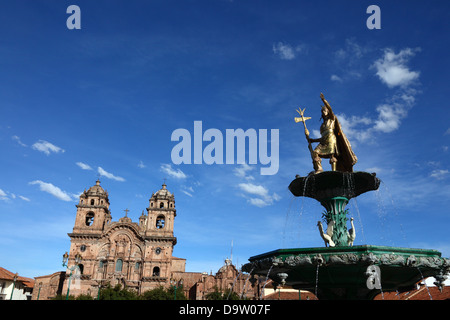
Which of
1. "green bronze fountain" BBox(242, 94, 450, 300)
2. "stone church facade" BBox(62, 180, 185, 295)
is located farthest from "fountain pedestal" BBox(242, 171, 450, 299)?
"stone church facade" BBox(62, 180, 185, 295)

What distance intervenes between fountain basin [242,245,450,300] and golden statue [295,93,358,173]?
3.22 m

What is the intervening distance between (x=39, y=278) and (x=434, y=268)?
52.9 meters

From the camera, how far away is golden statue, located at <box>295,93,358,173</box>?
976 cm

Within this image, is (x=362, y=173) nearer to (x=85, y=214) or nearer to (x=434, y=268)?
(x=434, y=268)

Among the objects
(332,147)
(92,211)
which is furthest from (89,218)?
(332,147)

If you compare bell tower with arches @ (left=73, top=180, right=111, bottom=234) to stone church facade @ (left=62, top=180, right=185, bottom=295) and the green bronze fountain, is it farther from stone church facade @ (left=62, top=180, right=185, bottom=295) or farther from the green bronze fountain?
the green bronze fountain

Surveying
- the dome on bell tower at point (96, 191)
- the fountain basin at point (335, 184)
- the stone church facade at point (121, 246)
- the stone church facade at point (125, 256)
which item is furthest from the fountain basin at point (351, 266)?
the dome on bell tower at point (96, 191)

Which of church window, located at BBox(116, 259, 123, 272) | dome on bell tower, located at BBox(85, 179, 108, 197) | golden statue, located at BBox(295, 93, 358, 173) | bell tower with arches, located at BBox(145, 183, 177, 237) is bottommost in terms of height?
golden statue, located at BBox(295, 93, 358, 173)

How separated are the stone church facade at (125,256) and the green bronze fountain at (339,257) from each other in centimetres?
3899

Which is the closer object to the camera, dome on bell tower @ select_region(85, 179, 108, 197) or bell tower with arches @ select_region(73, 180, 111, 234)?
bell tower with arches @ select_region(73, 180, 111, 234)

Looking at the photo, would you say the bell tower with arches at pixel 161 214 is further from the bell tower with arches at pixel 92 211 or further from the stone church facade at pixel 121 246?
the bell tower with arches at pixel 92 211

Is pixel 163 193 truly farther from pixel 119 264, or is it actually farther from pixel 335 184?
pixel 335 184

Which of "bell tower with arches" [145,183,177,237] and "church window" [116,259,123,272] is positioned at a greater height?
"bell tower with arches" [145,183,177,237]
